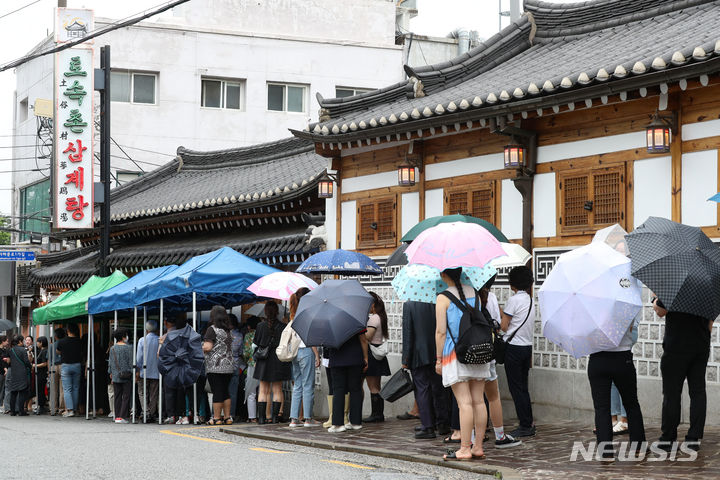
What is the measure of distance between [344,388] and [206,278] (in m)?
3.84

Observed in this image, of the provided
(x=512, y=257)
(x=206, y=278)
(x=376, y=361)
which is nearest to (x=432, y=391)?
(x=512, y=257)

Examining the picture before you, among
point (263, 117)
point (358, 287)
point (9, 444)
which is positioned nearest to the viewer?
point (9, 444)

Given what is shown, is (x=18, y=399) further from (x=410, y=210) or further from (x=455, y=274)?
(x=455, y=274)

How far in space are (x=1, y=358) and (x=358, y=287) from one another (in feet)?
42.5

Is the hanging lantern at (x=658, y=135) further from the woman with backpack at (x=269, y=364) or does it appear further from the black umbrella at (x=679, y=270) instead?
the woman with backpack at (x=269, y=364)

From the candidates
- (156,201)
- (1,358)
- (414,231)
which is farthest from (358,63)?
(414,231)

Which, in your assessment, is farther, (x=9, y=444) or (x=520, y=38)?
(x=520, y=38)

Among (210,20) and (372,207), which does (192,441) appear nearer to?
(372,207)

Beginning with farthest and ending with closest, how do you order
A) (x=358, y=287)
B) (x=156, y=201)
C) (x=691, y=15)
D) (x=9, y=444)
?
(x=156, y=201) → (x=691, y=15) → (x=358, y=287) → (x=9, y=444)

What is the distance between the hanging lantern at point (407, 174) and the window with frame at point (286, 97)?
24721 mm

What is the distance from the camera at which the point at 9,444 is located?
12.5 metres

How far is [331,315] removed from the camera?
42.3 ft

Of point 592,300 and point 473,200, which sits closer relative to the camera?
point 592,300

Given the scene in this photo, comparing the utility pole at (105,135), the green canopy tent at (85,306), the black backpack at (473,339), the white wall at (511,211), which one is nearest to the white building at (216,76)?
the utility pole at (105,135)
